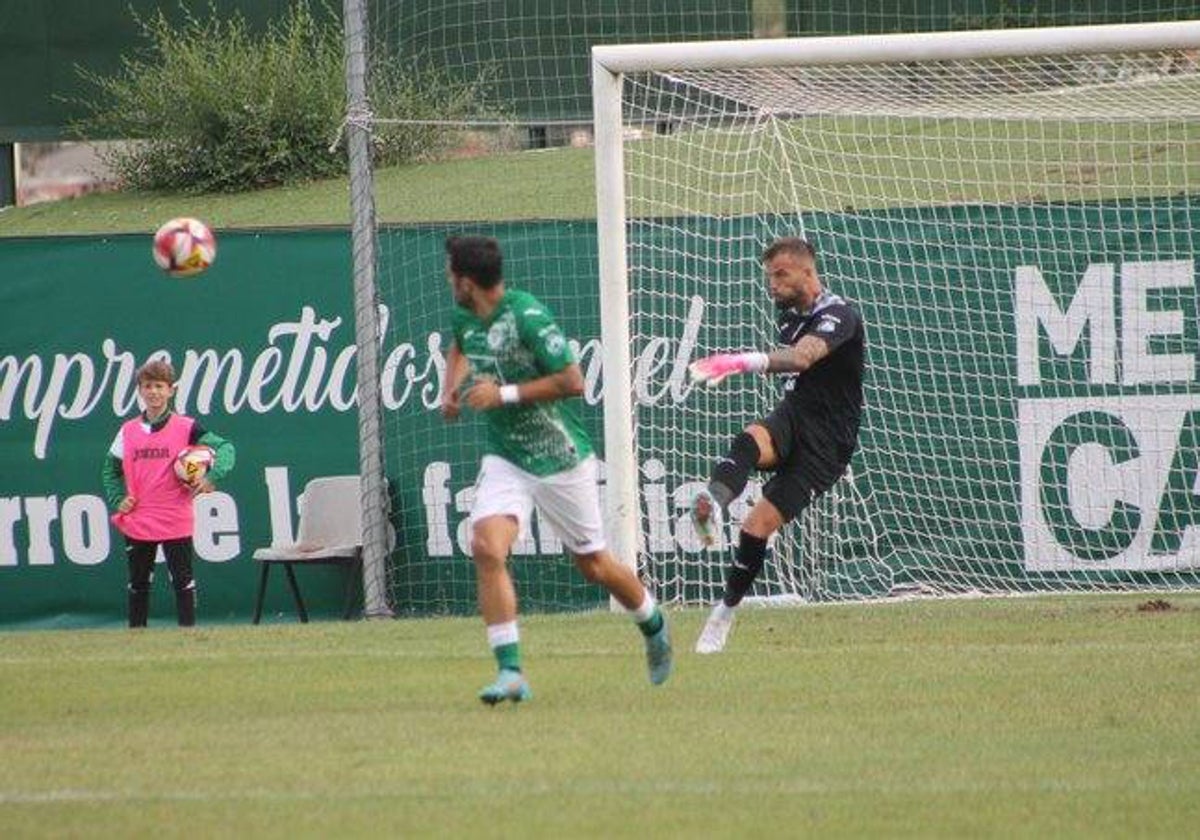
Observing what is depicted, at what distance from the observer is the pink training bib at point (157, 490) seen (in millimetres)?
15422

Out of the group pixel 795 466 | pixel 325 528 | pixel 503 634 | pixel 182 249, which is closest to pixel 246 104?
pixel 325 528

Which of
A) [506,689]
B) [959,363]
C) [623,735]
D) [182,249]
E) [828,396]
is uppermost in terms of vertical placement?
[182,249]

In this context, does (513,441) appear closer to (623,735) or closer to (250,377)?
(623,735)

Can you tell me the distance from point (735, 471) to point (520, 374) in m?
2.13

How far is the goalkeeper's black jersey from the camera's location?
12.1 m

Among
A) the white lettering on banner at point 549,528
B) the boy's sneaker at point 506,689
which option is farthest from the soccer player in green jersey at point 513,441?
the white lettering on banner at point 549,528

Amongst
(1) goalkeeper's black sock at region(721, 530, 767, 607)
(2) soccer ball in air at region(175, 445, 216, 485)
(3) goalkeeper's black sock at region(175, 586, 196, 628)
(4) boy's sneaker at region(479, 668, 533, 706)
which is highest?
(2) soccer ball in air at region(175, 445, 216, 485)

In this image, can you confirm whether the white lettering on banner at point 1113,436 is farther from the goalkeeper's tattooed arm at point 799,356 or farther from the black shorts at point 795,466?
the goalkeeper's tattooed arm at point 799,356

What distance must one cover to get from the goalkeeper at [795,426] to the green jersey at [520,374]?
1.76m

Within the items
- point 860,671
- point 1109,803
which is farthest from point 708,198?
point 1109,803

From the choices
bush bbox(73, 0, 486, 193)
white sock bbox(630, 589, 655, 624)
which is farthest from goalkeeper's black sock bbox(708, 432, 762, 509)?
bush bbox(73, 0, 486, 193)

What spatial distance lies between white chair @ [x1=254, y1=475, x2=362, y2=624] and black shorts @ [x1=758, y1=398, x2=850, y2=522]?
535cm

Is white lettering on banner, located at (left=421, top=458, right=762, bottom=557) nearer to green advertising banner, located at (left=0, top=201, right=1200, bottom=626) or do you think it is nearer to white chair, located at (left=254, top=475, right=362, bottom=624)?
green advertising banner, located at (left=0, top=201, right=1200, bottom=626)

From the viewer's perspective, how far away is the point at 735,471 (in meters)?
11.8
